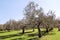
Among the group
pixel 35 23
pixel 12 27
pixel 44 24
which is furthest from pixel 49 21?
pixel 12 27

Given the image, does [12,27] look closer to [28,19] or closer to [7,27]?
[7,27]

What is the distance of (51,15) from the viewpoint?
54000mm

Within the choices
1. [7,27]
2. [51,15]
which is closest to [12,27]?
[7,27]

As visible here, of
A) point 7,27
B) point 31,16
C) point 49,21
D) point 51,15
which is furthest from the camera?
point 7,27

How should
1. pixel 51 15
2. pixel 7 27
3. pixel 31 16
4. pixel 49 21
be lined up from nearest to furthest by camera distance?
1. pixel 31 16
2. pixel 49 21
3. pixel 51 15
4. pixel 7 27

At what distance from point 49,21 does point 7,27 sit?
161ft

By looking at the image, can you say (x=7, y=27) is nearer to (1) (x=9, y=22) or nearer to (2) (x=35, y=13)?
(1) (x=9, y=22)

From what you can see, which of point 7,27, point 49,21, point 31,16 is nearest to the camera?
point 31,16

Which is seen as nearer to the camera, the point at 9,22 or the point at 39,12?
the point at 39,12

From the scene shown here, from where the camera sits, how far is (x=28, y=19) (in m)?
46.7

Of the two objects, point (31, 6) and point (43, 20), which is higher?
point (31, 6)

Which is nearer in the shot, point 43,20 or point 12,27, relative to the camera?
point 43,20

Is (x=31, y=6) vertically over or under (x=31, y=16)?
over

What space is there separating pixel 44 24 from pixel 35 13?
16.6ft
